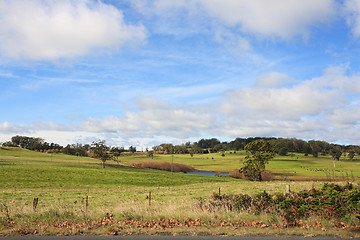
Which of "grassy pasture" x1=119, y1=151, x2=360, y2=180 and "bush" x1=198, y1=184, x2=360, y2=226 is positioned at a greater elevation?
"bush" x1=198, y1=184, x2=360, y2=226

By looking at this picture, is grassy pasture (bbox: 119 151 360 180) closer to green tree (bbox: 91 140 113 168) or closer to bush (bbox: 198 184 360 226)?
green tree (bbox: 91 140 113 168)

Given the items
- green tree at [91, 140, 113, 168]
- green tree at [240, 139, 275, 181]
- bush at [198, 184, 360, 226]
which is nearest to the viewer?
bush at [198, 184, 360, 226]

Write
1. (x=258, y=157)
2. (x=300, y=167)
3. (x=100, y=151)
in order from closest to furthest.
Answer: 1. (x=258, y=157)
2. (x=100, y=151)
3. (x=300, y=167)

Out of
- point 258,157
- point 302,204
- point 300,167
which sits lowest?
point 300,167

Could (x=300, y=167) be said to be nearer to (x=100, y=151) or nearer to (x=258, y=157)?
(x=258, y=157)

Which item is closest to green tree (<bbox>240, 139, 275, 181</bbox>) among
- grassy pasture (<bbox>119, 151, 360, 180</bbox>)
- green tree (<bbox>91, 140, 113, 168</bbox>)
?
grassy pasture (<bbox>119, 151, 360, 180</bbox>)

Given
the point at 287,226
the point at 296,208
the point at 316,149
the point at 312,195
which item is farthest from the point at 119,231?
the point at 316,149

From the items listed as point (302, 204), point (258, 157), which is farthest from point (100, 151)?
point (302, 204)

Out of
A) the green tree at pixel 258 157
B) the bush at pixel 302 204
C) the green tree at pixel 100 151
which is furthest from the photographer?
the green tree at pixel 100 151

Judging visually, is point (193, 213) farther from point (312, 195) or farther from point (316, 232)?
point (312, 195)

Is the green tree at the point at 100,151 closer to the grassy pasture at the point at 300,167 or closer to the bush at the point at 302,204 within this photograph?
the grassy pasture at the point at 300,167

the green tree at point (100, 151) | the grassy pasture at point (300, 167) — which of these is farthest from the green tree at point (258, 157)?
the green tree at point (100, 151)

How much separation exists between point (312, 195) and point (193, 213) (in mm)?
6192

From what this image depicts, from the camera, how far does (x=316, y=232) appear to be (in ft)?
35.9
